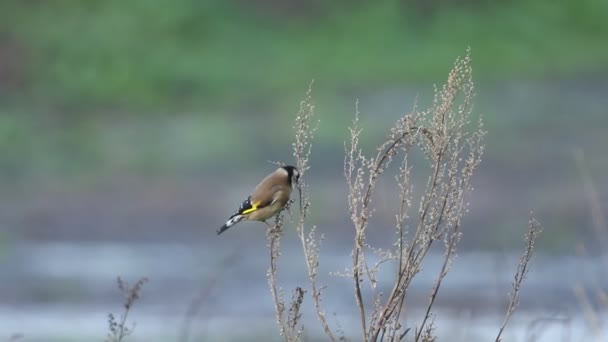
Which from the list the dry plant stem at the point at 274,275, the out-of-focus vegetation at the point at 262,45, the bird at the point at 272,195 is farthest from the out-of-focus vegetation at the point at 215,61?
the dry plant stem at the point at 274,275

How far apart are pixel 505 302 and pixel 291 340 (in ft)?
27.7

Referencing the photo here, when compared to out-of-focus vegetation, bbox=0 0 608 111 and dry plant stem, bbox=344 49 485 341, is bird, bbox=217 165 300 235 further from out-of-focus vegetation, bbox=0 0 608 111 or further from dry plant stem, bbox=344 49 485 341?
out-of-focus vegetation, bbox=0 0 608 111

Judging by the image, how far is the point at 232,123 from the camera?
20.5 meters

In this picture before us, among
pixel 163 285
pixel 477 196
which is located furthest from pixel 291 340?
pixel 477 196

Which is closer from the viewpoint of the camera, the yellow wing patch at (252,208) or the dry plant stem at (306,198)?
the dry plant stem at (306,198)

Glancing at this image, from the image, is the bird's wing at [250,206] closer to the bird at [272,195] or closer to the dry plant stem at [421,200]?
Result: the bird at [272,195]

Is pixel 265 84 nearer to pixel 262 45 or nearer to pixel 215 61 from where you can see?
pixel 215 61

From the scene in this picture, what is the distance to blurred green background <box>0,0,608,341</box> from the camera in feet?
55.5

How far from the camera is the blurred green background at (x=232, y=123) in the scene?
55.5 feet

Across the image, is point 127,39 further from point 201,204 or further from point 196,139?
point 201,204

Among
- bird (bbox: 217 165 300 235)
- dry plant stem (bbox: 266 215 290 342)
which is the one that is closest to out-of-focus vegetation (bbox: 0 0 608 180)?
bird (bbox: 217 165 300 235)

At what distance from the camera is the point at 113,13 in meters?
22.9

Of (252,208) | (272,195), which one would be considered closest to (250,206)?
(252,208)

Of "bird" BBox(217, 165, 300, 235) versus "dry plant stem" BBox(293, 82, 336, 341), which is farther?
"bird" BBox(217, 165, 300, 235)
